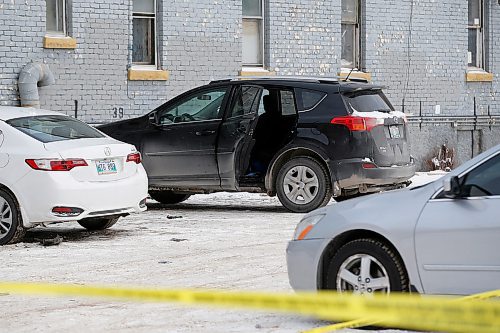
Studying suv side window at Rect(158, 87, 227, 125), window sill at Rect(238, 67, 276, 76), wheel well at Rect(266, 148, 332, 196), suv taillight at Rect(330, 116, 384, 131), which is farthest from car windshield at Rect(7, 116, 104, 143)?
window sill at Rect(238, 67, 276, 76)

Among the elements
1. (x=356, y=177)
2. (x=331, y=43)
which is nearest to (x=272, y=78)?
(x=356, y=177)

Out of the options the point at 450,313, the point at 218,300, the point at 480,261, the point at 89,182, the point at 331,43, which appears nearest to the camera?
the point at 218,300

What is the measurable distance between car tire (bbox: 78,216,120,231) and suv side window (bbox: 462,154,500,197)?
6.72 m

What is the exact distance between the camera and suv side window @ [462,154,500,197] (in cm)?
780

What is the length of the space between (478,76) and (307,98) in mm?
10952

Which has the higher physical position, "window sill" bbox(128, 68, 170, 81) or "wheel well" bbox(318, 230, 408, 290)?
"window sill" bbox(128, 68, 170, 81)

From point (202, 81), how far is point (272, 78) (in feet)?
19.3

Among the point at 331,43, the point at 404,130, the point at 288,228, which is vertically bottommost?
the point at 288,228

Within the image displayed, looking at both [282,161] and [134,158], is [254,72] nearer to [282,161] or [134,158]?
[282,161]

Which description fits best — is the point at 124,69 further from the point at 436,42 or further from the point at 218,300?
the point at 218,300

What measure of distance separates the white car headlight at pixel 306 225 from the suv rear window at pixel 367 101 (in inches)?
281

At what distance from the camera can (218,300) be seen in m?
5.65

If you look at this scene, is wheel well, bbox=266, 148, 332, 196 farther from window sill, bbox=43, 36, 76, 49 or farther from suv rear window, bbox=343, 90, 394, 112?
window sill, bbox=43, 36, 76, 49

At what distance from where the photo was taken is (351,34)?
2428cm
